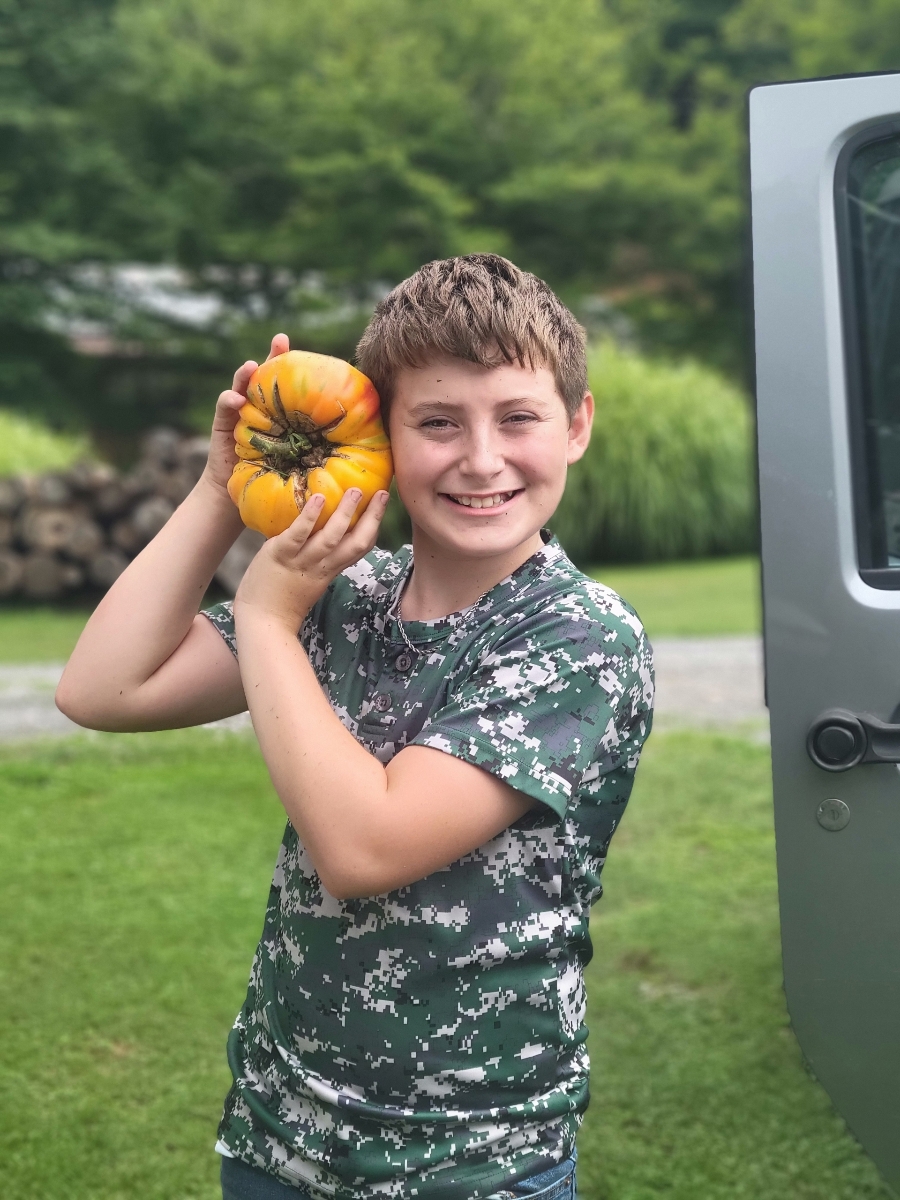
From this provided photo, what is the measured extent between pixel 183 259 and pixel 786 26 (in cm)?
1585

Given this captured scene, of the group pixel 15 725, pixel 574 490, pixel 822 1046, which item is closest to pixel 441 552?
pixel 822 1046

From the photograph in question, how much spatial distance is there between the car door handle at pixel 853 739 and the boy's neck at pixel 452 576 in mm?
492

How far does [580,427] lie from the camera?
1790 mm

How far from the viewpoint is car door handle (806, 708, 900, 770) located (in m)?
1.85

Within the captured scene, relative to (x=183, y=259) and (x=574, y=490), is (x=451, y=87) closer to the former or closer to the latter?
(x=183, y=259)

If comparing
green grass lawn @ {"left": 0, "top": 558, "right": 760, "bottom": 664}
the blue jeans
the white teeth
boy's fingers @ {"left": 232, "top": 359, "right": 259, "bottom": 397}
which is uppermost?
green grass lawn @ {"left": 0, "top": 558, "right": 760, "bottom": 664}

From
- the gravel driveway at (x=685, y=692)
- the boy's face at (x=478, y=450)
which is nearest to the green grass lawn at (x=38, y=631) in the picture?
the gravel driveway at (x=685, y=692)

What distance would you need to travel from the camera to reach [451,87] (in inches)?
944

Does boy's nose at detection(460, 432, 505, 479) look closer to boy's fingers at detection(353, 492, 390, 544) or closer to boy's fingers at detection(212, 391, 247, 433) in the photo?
boy's fingers at detection(353, 492, 390, 544)

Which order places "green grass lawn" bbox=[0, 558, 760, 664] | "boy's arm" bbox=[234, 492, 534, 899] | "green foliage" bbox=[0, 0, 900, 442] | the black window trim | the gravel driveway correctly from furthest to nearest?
"green foliage" bbox=[0, 0, 900, 442], "green grass lawn" bbox=[0, 558, 760, 664], the gravel driveway, the black window trim, "boy's arm" bbox=[234, 492, 534, 899]

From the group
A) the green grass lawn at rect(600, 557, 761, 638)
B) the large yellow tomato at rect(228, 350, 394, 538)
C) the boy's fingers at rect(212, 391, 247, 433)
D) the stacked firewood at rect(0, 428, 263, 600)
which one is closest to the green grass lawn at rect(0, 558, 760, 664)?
the green grass lawn at rect(600, 557, 761, 638)

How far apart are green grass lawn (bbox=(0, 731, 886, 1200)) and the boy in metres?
1.55

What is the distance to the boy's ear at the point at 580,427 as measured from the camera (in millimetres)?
1762

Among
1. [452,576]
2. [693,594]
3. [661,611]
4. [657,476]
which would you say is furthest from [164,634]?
[657,476]
